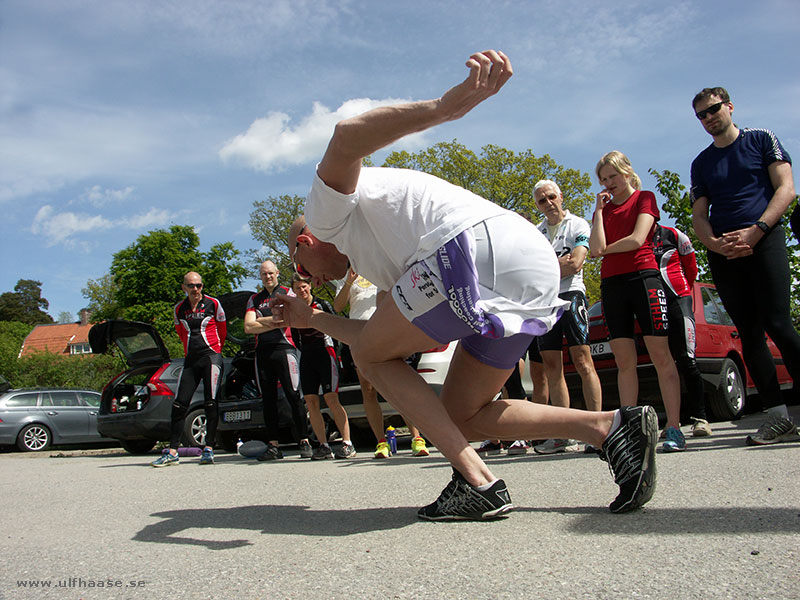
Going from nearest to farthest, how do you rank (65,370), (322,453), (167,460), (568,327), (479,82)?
(479,82)
(568,327)
(322,453)
(167,460)
(65,370)

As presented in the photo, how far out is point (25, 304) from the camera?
9888 centimetres

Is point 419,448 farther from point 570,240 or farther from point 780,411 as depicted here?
point 780,411

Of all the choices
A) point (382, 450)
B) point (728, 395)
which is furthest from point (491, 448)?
point (728, 395)

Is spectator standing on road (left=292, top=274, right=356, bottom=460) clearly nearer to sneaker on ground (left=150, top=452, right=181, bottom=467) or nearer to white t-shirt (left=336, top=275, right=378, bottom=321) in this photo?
white t-shirt (left=336, top=275, right=378, bottom=321)

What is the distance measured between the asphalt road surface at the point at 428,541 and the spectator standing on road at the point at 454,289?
304mm

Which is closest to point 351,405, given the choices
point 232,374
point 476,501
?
point 232,374

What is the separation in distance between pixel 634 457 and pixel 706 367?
16.5 feet

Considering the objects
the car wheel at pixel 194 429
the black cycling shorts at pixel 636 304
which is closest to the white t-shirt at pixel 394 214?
the black cycling shorts at pixel 636 304

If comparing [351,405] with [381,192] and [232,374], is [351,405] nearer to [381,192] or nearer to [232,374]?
[232,374]

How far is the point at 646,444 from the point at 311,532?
142 cm

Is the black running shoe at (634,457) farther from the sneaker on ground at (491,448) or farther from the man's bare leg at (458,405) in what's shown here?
the sneaker on ground at (491,448)

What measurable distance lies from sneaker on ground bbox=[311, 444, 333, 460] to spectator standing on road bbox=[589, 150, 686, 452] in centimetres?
346

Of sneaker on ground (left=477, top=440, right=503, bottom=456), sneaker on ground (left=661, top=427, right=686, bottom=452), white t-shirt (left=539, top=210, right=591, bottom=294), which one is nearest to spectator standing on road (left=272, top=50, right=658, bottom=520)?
sneaker on ground (left=661, top=427, right=686, bottom=452)

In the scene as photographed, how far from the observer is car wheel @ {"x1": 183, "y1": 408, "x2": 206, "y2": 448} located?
1035 cm
